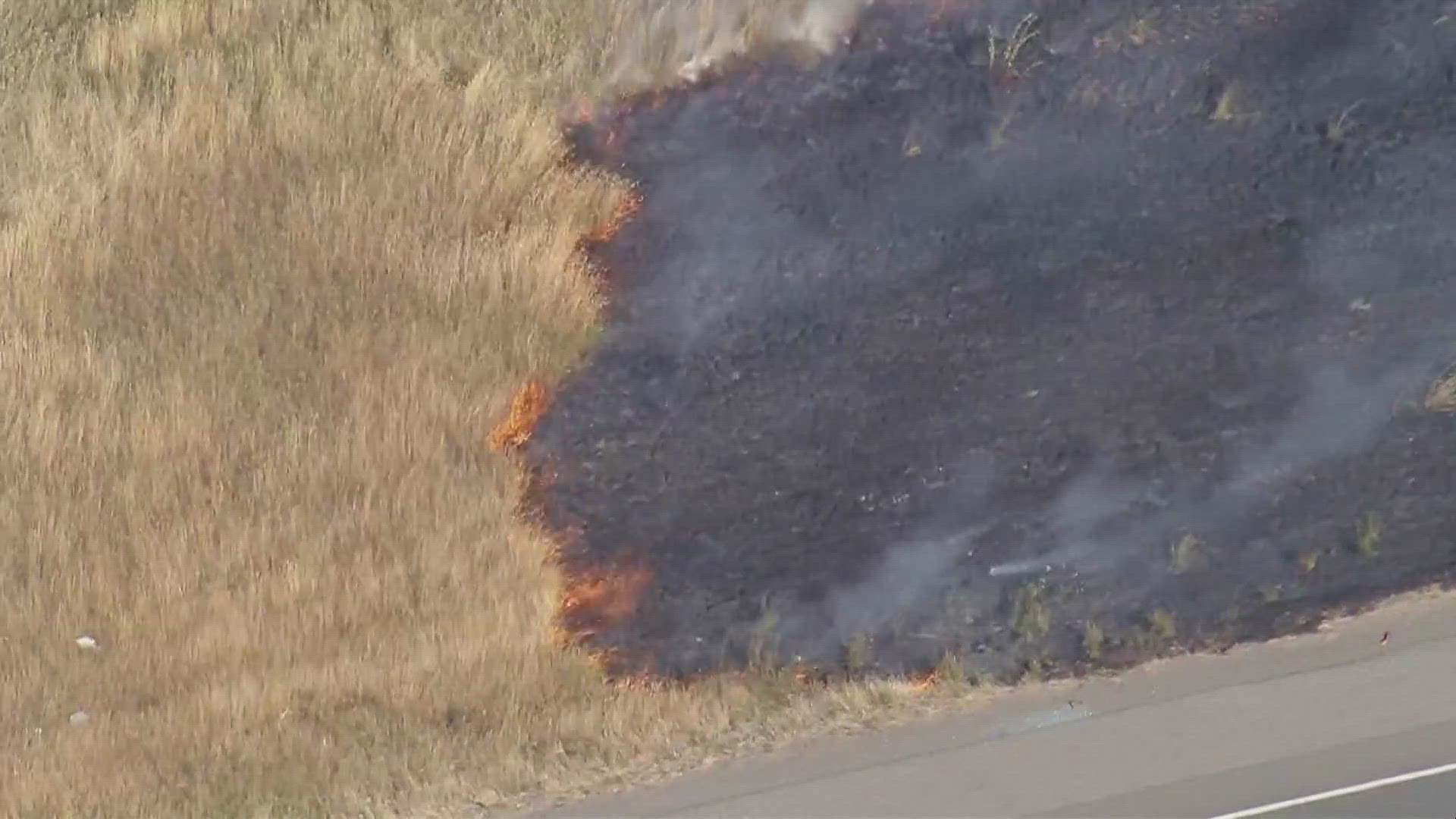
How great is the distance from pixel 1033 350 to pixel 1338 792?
8.14 feet

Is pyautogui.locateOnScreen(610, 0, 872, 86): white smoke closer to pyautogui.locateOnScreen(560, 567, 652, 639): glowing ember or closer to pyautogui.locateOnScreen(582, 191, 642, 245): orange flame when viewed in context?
pyautogui.locateOnScreen(582, 191, 642, 245): orange flame

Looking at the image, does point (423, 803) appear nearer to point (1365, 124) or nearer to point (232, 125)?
point (232, 125)

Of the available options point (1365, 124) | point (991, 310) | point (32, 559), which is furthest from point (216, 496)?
point (1365, 124)

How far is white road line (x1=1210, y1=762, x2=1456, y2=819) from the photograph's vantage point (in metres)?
5.25

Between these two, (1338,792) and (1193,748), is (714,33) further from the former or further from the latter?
(1338,792)

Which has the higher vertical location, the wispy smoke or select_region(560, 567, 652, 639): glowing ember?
the wispy smoke

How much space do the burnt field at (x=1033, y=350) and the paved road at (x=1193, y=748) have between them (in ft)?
0.64

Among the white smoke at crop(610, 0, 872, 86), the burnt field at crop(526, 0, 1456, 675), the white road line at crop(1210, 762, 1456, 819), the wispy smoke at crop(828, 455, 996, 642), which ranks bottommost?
the white road line at crop(1210, 762, 1456, 819)

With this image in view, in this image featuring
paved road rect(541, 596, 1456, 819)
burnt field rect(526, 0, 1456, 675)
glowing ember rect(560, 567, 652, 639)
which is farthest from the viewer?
glowing ember rect(560, 567, 652, 639)

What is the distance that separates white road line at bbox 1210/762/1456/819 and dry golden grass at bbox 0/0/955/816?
7.93 feet

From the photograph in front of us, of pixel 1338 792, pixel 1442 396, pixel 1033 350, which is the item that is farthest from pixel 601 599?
pixel 1442 396

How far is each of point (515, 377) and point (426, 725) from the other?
5.79 feet

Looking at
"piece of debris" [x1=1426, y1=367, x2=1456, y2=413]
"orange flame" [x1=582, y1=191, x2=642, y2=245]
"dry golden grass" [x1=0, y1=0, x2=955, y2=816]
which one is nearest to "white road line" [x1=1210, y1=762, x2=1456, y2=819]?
"piece of debris" [x1=1426, y1=367, x2=1456, y2=413]

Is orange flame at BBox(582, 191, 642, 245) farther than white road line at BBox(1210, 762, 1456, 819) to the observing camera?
Yes
